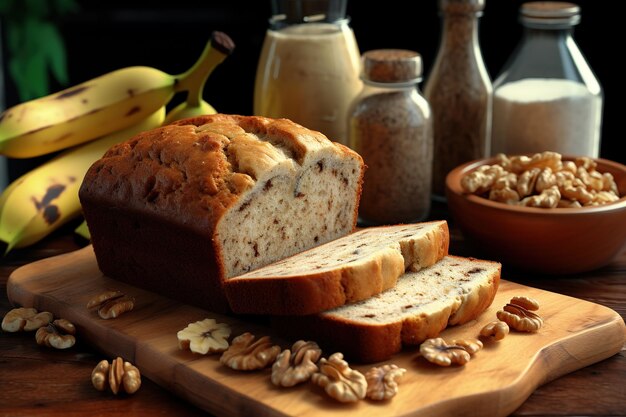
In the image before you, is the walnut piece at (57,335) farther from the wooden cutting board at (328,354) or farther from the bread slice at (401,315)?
the bread slice at (401,315)

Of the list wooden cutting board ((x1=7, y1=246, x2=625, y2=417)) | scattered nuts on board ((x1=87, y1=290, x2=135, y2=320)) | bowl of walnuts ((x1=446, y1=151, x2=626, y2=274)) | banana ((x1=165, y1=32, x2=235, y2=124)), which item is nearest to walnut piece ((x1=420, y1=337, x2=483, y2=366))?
wooden cutting board ((x1=7, y1=246, x2=625, y2=417))

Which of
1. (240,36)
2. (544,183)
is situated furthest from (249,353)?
(240,36)

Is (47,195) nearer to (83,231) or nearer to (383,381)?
(83,231)

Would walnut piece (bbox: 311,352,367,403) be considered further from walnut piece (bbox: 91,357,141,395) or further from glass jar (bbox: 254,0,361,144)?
glass jar (bbox: 254,0,361,144)

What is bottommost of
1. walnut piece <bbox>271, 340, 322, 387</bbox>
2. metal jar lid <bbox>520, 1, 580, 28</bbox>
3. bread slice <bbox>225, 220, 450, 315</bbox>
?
walnut piece <bbox>271, 340, 322, 387</bbox>

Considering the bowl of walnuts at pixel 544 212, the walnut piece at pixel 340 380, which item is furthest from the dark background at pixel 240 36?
the walnut piece at pixel 340 380
